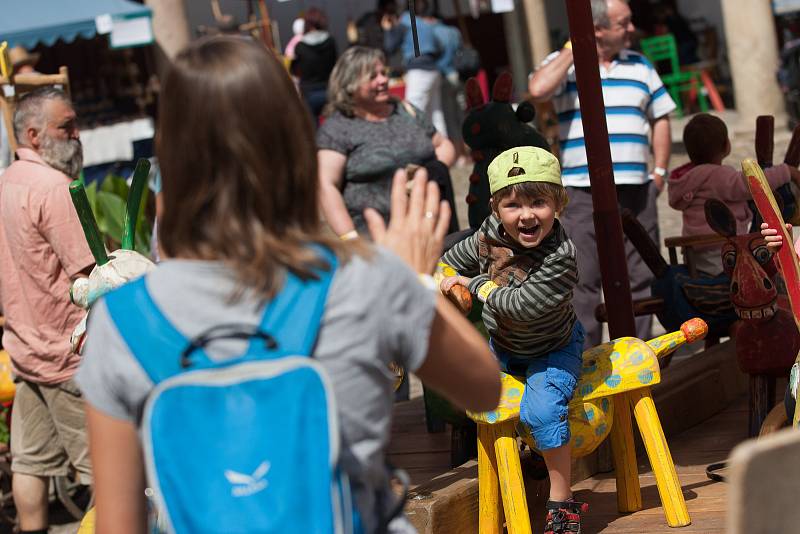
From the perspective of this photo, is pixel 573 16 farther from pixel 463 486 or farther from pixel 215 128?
pixel 215 128

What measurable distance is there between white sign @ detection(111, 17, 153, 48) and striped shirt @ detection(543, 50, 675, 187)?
4.78 metres

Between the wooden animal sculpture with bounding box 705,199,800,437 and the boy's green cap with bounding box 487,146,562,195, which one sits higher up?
the boy's green cap with bounding box 487,146,562,195

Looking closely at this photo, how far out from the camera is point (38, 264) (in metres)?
4.93

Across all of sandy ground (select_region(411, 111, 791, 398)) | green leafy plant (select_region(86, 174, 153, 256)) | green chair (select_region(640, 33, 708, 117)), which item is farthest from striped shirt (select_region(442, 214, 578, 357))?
green chair (select_region(640, 33, 708, 117))

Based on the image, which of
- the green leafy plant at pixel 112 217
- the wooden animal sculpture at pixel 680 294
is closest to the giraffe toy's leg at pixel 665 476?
the wooden animal sculpture at pixel 680 294

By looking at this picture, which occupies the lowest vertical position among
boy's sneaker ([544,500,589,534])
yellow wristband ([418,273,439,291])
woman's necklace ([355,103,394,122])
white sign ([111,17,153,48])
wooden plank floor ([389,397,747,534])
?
wooden plank floor ([389,397,747,534])

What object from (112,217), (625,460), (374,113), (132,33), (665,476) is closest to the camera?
(665,476)

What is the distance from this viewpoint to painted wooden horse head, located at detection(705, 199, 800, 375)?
4078mm

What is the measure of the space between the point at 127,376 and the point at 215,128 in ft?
1.14

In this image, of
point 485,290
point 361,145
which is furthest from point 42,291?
point 485,290

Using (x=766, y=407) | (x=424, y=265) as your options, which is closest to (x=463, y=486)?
(x=766, y=407)

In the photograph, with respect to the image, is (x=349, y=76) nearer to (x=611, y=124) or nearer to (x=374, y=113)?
(x=374, y=113)

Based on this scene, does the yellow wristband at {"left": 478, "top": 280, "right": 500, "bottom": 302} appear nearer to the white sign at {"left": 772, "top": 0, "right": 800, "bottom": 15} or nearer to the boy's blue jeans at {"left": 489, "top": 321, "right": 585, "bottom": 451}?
the boy's blue jeans at {"left": 489, "top": 321, "right": 585, "bottom": 451}

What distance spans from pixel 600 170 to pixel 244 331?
113 inches
